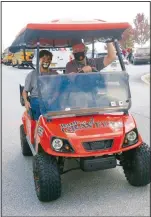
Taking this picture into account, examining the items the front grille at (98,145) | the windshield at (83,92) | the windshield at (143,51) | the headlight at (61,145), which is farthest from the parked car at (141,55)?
the headlight at (61,145)

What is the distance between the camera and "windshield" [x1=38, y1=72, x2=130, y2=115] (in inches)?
164

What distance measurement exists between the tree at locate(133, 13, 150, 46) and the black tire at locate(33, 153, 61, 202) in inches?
1878

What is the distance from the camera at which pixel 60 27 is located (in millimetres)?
3975

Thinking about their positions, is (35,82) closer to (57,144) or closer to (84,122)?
(84,122)

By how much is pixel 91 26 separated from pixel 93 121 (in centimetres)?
102

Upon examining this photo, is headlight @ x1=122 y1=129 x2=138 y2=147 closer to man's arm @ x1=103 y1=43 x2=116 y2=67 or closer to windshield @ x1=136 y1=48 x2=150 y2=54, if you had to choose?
man's arm @ x1=103 y1=43 x2=116 y2=67

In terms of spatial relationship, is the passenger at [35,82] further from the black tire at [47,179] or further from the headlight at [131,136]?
the headlight at [131,136]

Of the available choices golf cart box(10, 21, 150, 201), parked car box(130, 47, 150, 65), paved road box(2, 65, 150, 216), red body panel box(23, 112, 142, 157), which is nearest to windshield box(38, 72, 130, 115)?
golf cart box(10, 21, 150, 201)

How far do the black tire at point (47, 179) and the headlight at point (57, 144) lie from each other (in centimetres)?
18

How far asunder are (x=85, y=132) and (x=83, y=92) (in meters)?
0.59

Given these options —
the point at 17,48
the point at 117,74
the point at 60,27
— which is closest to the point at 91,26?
the point at 60,27

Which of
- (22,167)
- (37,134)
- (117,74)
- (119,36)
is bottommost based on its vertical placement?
(22,167)

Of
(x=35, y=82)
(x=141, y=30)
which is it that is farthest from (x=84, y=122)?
(x=141, y=30)

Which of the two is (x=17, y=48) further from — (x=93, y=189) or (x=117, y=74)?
(x=93, y=189)
